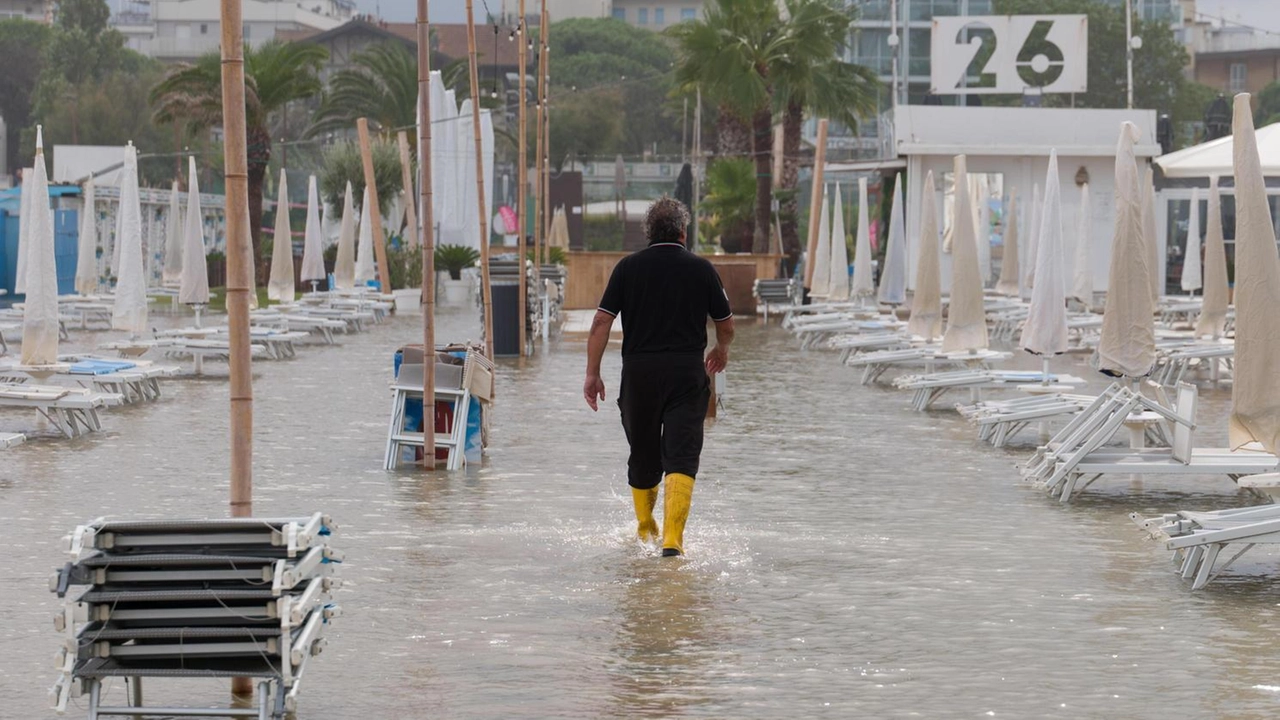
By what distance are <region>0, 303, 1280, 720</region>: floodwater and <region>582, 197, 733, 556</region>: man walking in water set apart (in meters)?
0.44


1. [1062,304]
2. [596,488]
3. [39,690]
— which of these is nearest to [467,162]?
[1062,304]

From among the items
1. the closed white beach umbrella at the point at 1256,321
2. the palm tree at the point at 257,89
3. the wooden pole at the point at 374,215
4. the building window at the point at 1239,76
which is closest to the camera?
the closed white beach umbrella at the point at 1256,321

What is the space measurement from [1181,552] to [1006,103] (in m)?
72.2

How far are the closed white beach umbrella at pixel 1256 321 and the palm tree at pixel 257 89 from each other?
35.1 metres

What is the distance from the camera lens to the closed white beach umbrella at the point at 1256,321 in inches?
371

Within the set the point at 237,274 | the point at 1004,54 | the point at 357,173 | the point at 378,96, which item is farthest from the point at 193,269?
the point at 378,96

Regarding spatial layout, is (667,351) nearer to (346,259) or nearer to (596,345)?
(596,345)

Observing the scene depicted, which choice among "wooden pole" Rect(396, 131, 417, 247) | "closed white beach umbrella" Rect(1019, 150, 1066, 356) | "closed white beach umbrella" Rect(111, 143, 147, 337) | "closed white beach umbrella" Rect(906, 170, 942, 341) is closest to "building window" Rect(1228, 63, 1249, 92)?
"wooden pole" Rect(396, 131, 417, 247)

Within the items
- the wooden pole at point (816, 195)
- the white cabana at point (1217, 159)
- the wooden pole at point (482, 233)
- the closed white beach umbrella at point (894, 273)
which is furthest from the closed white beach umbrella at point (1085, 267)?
the wooden pole at point (482, 233)

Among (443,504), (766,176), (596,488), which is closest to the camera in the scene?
(443,504)

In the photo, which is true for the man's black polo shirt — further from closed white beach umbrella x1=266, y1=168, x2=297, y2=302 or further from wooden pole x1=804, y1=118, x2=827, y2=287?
wooden pole x1=804, y1=118, x2=827, y2=287

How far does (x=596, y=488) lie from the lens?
37.2 feet

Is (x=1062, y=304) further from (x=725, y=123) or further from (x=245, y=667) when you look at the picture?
(x=725, y=123)

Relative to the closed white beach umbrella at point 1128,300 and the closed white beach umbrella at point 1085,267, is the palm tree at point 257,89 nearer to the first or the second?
the closed white beach umbrella at point 1085,267
